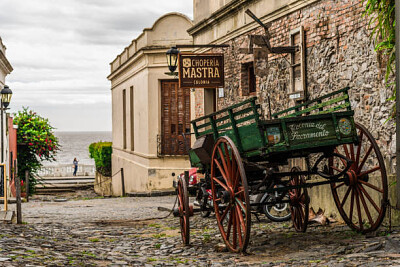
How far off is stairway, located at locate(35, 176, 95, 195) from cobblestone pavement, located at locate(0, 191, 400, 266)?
59.9 feet

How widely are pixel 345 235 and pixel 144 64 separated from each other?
57.1ft

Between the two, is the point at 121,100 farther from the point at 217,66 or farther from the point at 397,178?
the point at 397,178

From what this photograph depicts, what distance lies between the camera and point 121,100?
31938 mm

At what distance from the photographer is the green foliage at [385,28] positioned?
325 inches

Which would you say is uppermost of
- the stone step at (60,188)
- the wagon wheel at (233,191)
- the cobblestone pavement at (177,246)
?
the wagon wheel at (233,191)

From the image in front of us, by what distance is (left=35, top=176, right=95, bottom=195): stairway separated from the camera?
33.5 metres

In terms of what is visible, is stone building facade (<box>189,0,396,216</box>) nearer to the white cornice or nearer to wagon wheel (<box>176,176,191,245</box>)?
wagon wheel (<box>176,176,191,245</box>)

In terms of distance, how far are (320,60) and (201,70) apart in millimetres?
4894

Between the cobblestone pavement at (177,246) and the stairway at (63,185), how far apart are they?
18.2 metres

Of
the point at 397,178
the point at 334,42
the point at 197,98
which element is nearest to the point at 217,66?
the point at 197,98

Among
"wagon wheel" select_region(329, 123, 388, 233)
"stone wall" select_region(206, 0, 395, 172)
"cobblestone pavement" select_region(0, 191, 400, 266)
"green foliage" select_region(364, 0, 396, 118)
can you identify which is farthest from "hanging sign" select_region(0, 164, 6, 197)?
"green foliage" select_region(364, 0, 396, 118)

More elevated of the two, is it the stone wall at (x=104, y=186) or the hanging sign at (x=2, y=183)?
the hanging sign at (x=2, y=183)

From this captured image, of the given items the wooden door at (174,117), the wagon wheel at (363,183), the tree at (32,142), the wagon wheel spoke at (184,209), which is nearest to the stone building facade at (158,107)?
the wooden door at (174,117)

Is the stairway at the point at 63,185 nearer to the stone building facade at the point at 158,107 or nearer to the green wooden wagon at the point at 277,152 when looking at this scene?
the stone building facade at the point at 158,107
